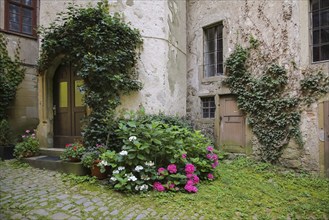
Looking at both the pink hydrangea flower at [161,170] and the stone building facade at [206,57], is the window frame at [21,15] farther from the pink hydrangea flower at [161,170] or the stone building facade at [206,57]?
the pink hydrangea flower at [161,170]

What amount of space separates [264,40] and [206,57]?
1.86m

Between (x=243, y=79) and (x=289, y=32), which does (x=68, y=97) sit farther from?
(x=289, y=32)

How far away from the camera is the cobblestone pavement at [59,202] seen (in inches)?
115

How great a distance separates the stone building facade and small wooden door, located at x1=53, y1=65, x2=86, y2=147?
18 cm

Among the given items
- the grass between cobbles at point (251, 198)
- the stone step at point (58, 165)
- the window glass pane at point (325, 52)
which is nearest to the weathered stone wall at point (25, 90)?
the stone step at point (58, 165)

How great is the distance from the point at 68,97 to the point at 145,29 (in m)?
2.92

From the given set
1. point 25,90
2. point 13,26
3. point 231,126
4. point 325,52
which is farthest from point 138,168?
point 13,26

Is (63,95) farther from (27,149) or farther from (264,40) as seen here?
(264,40)

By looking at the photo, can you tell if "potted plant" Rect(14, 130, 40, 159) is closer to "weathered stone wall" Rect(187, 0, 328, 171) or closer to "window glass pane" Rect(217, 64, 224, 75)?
"weathered stone wall" Rect(187, 0, 328, 171)

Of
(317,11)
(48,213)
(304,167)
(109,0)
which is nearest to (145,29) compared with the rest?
(109,0)

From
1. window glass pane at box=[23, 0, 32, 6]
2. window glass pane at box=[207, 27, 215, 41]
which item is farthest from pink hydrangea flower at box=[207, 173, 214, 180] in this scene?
window glass pane at box=[23, 0, 32, 6]

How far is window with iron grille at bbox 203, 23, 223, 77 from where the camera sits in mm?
6707

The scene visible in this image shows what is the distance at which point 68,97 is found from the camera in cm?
614

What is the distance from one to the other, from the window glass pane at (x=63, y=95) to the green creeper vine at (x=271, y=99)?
484 cm
